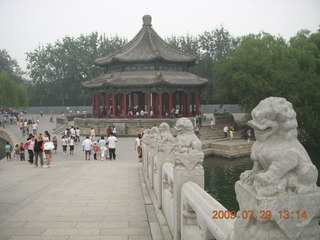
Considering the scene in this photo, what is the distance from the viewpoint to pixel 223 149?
21.3 m

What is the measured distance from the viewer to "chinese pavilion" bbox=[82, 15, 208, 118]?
2914 cm

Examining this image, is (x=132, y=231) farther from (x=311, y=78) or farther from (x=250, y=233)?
(x=311, y=78)

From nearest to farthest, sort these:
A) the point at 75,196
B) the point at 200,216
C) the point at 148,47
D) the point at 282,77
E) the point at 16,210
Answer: the point at 200,216
the point at 16,210
the point at 75,196
the point at 282,77
the point at 148,47

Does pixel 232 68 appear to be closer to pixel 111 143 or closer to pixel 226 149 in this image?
pixel 226 149

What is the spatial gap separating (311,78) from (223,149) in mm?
9019

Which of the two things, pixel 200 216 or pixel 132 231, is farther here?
pixel 132 231

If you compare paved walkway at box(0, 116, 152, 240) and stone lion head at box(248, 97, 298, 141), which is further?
paved walkway at box(0, 116, 152, 240)

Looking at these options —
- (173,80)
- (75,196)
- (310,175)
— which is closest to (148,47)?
(173,80)

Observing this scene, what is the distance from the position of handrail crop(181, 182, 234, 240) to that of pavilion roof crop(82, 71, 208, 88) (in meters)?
24.7

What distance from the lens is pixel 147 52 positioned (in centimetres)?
3177

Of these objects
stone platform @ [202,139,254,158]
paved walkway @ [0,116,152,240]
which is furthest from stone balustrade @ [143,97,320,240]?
stone platform @ [202,139,254,158]

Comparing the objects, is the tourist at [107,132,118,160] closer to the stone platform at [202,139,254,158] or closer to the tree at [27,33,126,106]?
the stone platform at [202,139,254,158]

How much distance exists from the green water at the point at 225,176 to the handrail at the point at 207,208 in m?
8.62

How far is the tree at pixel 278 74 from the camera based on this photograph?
73.6ft
